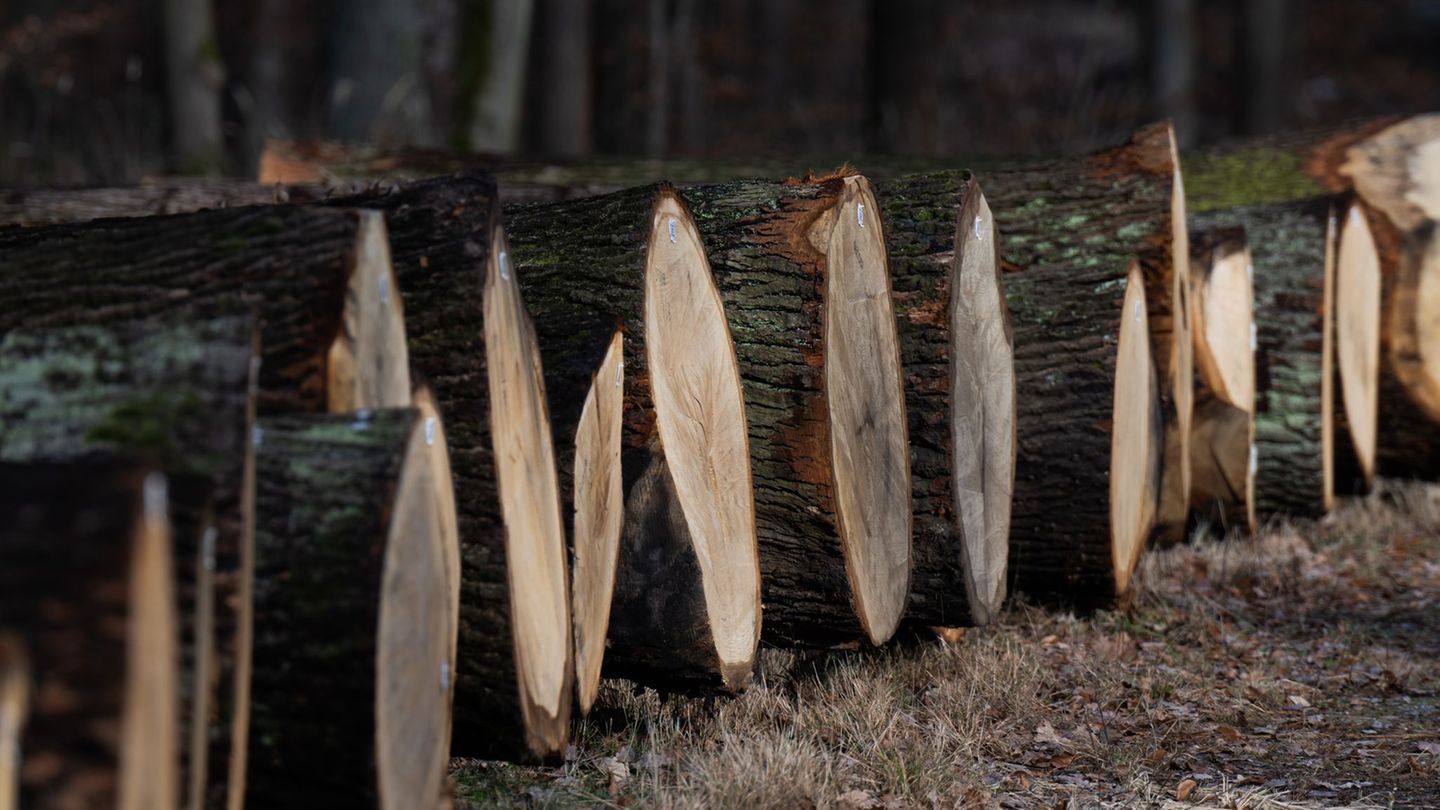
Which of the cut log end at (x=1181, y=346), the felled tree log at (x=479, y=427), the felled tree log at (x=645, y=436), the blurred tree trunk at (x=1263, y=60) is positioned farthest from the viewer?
the blurred tree trunk at (x=1263, y=60)

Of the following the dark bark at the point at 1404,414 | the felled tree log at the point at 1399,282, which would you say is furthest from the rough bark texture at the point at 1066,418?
the dark bark at the point at 1404,414

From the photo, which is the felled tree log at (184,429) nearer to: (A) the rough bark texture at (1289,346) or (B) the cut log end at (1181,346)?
(B) the cut log end at (1181,346)

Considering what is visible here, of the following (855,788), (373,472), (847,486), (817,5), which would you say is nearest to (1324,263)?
(847,486)

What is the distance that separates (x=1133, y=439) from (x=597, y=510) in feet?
6.86

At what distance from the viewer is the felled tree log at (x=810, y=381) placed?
3195 mm

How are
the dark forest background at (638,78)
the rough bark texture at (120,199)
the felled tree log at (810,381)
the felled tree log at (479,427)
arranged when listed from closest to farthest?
the felled tree log at (479,427), the felled tree log at (810,381), the rough bark texture at (120,199), the dark forest background at (638,78)

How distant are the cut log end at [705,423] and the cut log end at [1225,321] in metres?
2.40

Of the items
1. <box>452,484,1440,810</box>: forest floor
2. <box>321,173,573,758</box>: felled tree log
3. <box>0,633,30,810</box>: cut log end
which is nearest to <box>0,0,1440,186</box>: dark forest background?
<box>452,484,1440,810</box>: forest floor

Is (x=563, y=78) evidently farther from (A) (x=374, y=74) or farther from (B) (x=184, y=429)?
(B) (x=184, y=429)

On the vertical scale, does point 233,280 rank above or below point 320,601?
above

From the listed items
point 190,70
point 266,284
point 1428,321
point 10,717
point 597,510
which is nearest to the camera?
point 10,717

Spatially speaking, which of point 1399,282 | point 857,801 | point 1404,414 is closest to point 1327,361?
point 1399,282

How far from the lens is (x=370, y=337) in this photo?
2193 mm

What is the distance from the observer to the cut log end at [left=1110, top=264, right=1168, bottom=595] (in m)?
4.05
